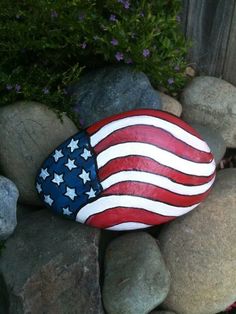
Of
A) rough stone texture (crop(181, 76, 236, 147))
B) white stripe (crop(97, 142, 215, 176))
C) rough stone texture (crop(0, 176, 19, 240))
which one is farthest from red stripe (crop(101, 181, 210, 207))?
rough stone texture (crop(181, 76, 236, 147))

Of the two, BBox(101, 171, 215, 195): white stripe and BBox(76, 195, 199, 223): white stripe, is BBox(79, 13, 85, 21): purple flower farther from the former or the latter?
BBox(76, 195, 199, 223): white stripe

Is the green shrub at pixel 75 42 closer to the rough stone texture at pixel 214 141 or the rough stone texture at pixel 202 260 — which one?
Answer: the rough stone texture at pixel 214 141

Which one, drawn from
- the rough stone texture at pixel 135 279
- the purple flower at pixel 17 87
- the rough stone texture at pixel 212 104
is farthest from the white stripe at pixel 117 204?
the rough stone texture at pixel 212 104

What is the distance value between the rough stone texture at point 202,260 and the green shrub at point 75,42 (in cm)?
104

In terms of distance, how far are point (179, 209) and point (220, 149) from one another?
30.2 inches

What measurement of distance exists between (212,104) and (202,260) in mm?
1268

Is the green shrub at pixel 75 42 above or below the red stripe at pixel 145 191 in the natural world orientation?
above

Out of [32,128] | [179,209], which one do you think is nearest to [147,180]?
[179,209]

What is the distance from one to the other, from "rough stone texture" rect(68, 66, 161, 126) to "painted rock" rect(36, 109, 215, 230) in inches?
16.5

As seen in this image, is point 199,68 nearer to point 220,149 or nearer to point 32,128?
point 220,149

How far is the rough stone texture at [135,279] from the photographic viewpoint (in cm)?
305

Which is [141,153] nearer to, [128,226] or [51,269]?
[128,226]

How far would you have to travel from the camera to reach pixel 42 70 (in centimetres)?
357

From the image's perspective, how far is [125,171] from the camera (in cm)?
304
